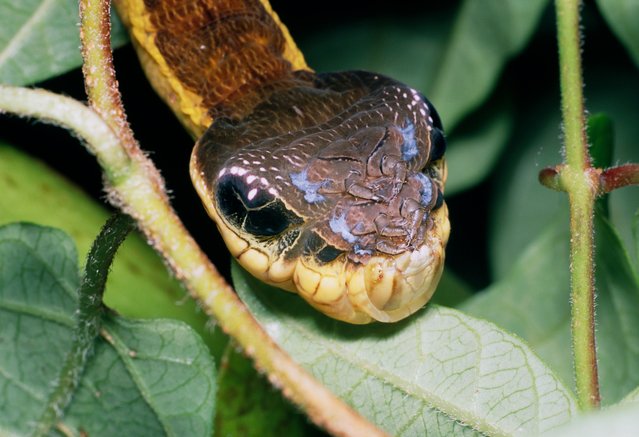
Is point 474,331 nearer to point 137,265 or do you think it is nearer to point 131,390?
point 131,390

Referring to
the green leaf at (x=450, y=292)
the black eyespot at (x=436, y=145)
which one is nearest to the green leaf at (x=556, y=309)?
the green leaf at (x=450, y=292)

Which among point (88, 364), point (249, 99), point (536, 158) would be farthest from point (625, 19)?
point (88, 364)

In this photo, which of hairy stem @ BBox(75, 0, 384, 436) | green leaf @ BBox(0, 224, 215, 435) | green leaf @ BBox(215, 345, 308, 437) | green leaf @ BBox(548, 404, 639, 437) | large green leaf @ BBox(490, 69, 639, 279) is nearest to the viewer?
green leaf @ BBox(548, 404, 639, 437)

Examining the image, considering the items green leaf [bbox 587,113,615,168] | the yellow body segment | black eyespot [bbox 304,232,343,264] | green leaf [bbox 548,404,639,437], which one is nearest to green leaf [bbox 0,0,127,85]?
the yellow body segment

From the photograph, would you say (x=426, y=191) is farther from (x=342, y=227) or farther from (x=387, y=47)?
(x=387, y=47)

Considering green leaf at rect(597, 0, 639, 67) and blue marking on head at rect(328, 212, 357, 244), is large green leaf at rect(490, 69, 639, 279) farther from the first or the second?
blue marking on head at rect(328, 212, 357, 244)

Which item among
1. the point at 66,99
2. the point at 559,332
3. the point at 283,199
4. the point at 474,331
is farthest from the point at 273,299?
the point at 559,332
